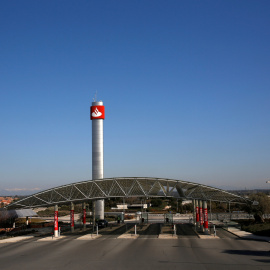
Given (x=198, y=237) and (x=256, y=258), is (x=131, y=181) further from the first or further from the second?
(x=256, y=258)

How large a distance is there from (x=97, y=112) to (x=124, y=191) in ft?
129

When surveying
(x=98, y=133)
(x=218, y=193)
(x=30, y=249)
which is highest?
(x=98, y=133)

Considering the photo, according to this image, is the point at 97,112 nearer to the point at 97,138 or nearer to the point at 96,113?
the point at 96,113

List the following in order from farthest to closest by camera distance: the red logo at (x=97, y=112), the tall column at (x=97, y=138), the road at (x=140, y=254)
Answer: the red logo at (x=97, y=112)
the tall column at (x=97, y=138)
the road at (x=140, y=254)

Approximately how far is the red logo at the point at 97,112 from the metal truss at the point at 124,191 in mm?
36151

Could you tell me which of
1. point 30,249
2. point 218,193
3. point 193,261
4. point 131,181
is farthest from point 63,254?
point 218,193

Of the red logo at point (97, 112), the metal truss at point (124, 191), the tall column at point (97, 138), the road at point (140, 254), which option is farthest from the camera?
the red logo at point (97, 112)

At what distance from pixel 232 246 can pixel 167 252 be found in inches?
285

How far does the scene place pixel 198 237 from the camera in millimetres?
39844

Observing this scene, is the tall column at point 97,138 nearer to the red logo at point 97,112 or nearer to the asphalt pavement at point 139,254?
the red logo at point 97,112

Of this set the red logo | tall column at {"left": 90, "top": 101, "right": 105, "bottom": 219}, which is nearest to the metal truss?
tall column at {"left": 90, "top": 101, "right": 105, "bottom": 219}

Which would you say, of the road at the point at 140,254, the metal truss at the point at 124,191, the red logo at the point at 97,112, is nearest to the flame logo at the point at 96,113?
the red logo at the point at 97,112

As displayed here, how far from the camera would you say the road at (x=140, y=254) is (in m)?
23.9

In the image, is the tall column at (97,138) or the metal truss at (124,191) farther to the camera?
the tall column at (97,138)
